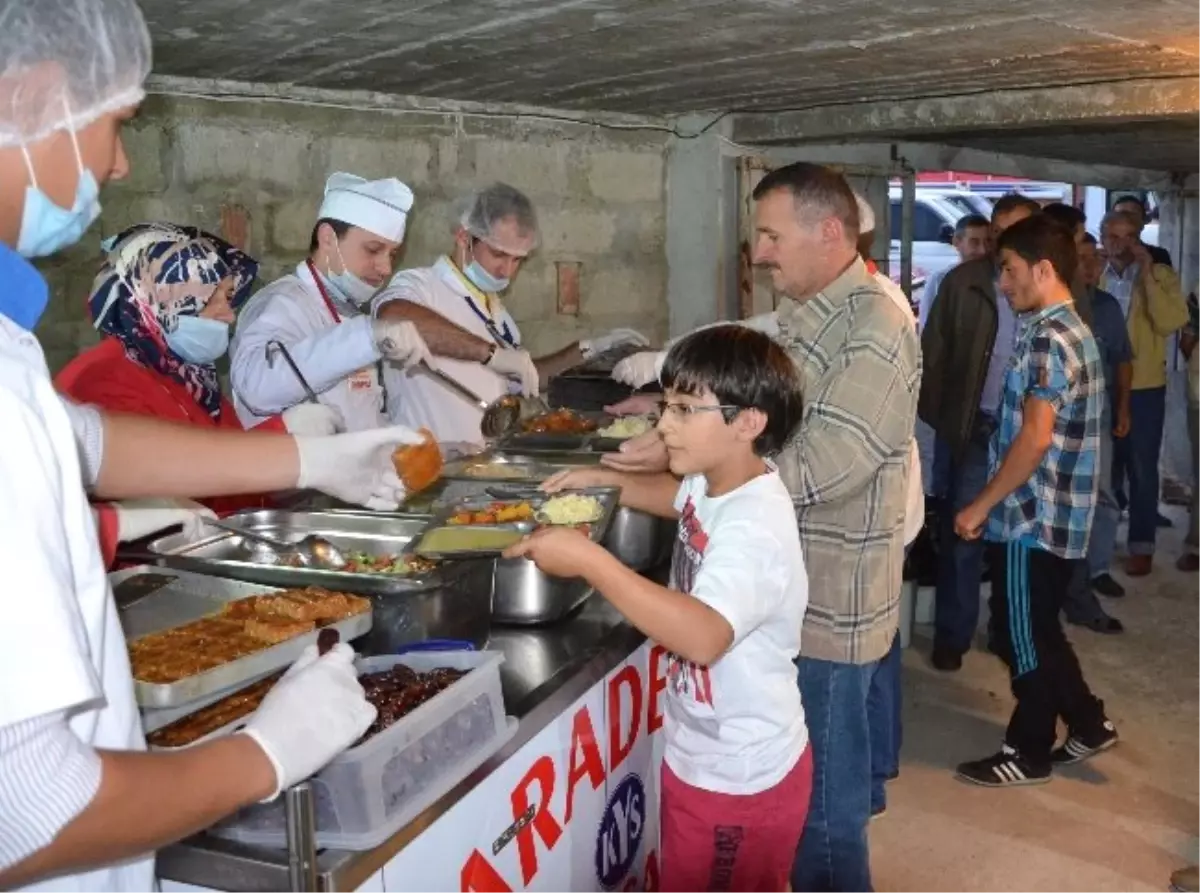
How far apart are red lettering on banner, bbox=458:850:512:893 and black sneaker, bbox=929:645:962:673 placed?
3.26 metres

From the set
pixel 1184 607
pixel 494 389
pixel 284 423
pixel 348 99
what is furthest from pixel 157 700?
pixel 1184 607

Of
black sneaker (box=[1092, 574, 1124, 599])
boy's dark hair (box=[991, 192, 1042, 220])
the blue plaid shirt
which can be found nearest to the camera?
the blue plaid shirt

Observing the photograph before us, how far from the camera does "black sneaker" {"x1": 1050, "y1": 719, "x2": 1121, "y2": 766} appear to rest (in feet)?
12.6

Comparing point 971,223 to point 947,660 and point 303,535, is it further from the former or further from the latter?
point 303,535

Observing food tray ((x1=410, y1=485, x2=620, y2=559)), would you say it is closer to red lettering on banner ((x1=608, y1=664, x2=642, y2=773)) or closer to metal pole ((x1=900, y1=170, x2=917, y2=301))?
red lettering on banner ((x1=608, y1=664, x2=642, y2=773))

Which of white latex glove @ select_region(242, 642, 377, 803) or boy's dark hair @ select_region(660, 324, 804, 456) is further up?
boy's dark hair @ select_region(660, 324, 804, 456)

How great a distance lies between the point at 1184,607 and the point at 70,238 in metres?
5.57

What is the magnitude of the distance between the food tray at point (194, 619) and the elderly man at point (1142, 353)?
17.6 ft

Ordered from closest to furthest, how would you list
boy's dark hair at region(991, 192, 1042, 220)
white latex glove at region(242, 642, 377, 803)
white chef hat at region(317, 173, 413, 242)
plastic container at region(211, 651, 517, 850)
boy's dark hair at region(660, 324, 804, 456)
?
white latex glove at region(242, 642, 377, 803) < plastic container at region(211, 651, 517, 850) < boy's dark hair at region(660, 324, 804, 456) < white chef hat at region(317, 173, 413, 242) < boy's dark hair at region(991, 192, 1042, 220)

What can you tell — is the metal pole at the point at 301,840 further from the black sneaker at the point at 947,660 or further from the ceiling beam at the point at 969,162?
the ceiling beam at the point at 969,162

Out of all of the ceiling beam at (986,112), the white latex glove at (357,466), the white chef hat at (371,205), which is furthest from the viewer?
the ceiling beam at (986,112)

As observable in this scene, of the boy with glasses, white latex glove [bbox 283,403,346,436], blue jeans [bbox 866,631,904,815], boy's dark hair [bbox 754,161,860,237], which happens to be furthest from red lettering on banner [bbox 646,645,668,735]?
boy's dark hair [bbox 754,161,860,237]

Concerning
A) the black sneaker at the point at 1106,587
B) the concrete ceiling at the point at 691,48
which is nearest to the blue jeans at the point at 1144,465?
the black sneaker at the point at 1106,587

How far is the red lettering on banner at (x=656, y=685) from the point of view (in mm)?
2572
